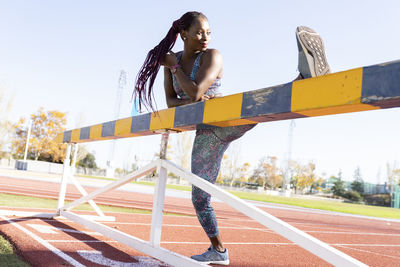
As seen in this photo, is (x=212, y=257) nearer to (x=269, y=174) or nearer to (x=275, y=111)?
(x=275, y=111)

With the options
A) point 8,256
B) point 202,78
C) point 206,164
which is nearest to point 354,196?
point 206,164

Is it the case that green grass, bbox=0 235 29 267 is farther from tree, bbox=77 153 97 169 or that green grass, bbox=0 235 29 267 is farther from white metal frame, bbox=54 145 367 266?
tree, bbox=77 153 97 169

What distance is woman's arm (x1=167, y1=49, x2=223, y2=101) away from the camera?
2.09 m

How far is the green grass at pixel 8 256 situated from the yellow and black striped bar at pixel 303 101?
3.91ft

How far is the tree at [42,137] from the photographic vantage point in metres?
40.6

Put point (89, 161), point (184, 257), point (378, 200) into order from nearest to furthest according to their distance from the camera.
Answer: point (184, 257) < point (89, 161) < point (378, 200)

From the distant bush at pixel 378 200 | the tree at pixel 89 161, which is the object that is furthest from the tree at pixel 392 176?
the tree at pixel 89 161

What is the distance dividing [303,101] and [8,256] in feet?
6.70

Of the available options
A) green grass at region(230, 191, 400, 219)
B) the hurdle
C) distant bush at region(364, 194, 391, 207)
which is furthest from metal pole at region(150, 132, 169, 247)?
distant bush at region(364, 194, 391, 207)

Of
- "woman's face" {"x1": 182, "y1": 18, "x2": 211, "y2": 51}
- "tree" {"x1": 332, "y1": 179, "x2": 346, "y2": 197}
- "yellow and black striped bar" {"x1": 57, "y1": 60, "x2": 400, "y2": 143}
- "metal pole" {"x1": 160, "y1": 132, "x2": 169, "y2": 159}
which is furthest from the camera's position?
"tree" {"x1": 332, "y1": 179, "x2": 346, "y2": 197}

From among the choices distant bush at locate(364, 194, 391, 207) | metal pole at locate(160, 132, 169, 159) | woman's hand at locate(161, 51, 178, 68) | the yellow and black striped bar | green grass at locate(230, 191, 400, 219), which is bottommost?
distant bush at locate(364, 194, 391, 207)

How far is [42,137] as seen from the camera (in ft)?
134

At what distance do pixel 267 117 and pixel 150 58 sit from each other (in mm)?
1035

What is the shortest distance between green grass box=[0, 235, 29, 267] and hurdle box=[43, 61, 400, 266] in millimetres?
742
